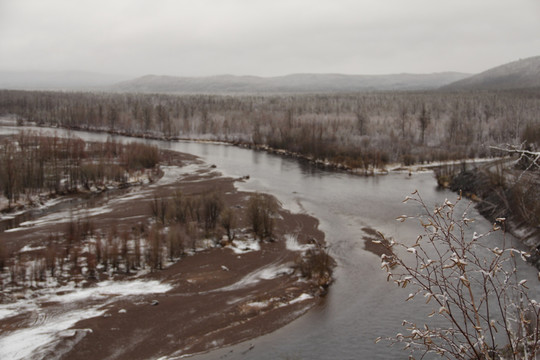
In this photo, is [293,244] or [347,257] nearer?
[347,257]

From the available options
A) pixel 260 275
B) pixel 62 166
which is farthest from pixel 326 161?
pixel 260 275

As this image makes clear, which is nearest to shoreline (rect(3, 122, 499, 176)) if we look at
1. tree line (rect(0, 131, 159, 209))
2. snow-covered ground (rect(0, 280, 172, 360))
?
tree line (rect(0, 131, 159, 209))

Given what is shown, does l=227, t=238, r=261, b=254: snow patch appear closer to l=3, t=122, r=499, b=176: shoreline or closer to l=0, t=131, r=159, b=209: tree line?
l=0, t=131, r=159, b=209: tree line

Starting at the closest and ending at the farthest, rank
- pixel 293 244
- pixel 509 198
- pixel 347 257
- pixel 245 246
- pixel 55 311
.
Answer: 1. pixel 55 311
2. pixel 347 257
3. pixel 245 246
4. pixel 293 244
5. pixel 509 198

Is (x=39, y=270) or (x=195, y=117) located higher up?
(x=195, y=117)

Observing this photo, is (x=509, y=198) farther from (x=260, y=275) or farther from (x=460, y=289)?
(x=460, y=289)

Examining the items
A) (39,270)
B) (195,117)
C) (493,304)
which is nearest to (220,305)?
(39,270)

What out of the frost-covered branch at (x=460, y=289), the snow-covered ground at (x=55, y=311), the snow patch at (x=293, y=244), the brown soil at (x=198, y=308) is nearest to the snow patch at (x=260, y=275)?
the brown soil at (x=198, y=308)

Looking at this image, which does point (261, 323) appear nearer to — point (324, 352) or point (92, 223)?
point (324, 352)
